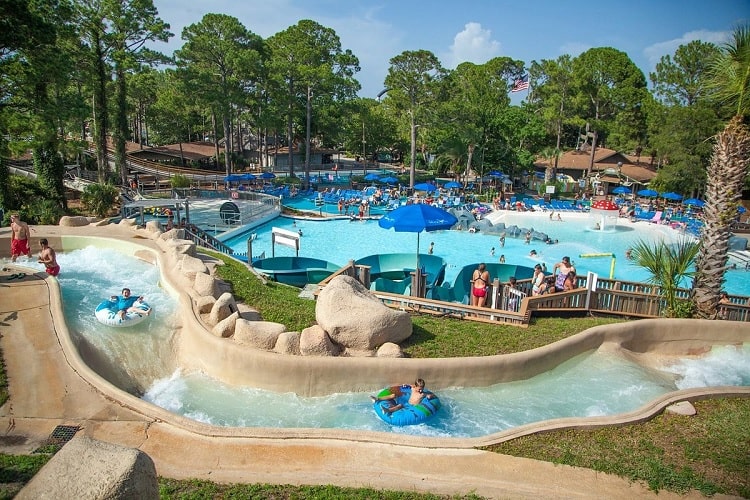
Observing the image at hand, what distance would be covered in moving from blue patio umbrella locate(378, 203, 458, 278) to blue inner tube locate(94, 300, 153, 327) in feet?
21.9

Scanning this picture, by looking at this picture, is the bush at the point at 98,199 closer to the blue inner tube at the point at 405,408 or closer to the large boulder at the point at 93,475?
the blue inner tube at the point at 405,408

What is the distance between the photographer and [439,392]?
369 inches

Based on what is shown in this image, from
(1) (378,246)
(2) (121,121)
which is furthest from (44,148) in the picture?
(1) (378,246)

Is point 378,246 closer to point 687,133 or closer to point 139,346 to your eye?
point 139,346

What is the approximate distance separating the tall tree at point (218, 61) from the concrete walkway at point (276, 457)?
34742 mm

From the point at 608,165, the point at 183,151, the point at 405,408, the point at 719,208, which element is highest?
the point at 608,165

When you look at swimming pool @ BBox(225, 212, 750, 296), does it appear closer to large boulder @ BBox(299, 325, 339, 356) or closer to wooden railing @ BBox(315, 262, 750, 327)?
wooden railing @ BBox(315, 262, 750, 327)

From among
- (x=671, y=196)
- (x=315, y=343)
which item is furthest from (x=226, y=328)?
(x=671, y=196)

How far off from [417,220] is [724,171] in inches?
300

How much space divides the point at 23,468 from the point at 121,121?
1249 inches

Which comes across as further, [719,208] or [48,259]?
[48,259]

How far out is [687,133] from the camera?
3753 centimetres

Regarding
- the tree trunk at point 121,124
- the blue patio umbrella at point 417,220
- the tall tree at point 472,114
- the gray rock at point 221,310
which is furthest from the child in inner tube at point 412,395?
the tall tree at point 472,114

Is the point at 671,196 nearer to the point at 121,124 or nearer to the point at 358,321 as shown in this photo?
the point at 358,321
